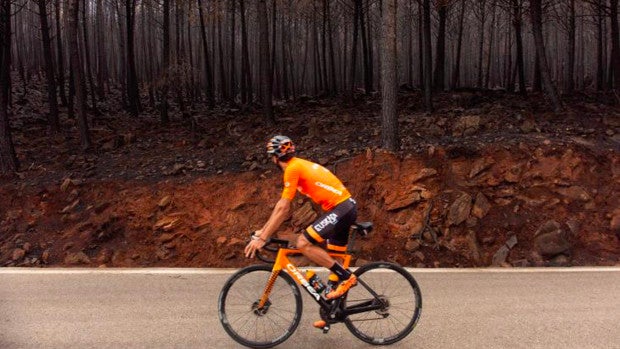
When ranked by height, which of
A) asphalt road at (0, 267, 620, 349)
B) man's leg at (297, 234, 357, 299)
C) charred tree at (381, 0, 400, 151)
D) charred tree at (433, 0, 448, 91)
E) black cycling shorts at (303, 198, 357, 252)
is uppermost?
charred tree at (433, 0, 448, 91)

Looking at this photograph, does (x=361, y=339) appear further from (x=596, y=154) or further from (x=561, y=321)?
(x=596, y=154)

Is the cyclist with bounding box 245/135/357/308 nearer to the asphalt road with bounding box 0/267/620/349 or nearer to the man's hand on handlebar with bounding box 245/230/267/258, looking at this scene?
the man's hand on handlebar with bounding box 245/230/267/258

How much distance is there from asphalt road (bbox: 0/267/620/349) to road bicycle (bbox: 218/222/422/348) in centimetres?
19

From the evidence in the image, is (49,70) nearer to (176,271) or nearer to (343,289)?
(176,271)

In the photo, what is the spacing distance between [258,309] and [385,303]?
3.83 ft

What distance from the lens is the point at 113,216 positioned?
1088 cm

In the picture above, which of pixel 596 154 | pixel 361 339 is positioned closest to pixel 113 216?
pixel 361 339

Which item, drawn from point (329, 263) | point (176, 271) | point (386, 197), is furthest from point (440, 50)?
point (329, 263)

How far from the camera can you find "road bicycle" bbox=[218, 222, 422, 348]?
176 inches

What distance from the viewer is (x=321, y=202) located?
4559 mm

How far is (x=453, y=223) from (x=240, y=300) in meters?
6.06

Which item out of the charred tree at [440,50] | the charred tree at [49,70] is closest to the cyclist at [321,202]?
the charred tree at [440,50]

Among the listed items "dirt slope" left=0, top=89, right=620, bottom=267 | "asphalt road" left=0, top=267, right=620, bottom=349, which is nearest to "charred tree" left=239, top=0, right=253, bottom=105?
"dirt slope" left=0, top=89, right=620, bottom=267

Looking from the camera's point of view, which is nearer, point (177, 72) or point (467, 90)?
point (177, 72)
